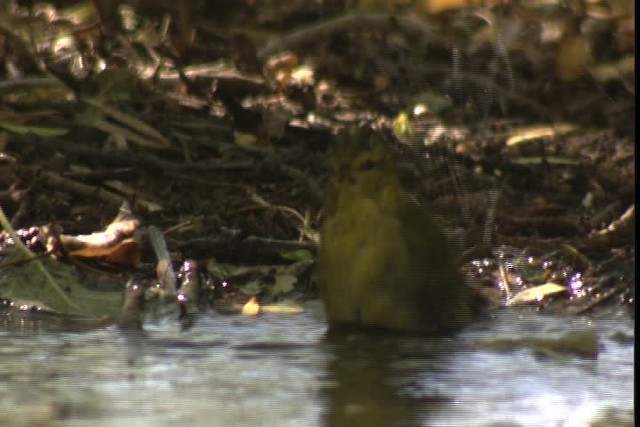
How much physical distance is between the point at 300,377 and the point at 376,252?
42 cm

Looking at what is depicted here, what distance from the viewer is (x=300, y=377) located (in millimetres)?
2508

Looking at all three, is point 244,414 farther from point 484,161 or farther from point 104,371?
point 484,161

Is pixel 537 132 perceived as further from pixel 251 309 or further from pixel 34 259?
pixel 34 259

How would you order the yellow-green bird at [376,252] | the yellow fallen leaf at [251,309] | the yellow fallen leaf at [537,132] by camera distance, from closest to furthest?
1. the yellow-green bird at [376,252]
2. the yellow fallen leaf at [251,309]
3. the yellow fallen leaf at [537,132]

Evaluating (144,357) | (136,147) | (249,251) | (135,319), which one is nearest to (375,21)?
(136,147)

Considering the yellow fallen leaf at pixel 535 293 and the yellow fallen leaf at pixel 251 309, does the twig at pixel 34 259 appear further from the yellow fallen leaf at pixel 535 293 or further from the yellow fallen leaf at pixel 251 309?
the yellow fallen leaf at pixel 535 293

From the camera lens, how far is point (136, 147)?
4082mm

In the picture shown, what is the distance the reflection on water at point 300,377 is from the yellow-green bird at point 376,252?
0.06 m

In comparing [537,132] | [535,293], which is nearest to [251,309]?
[535,293]

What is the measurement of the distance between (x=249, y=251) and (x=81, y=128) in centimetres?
80

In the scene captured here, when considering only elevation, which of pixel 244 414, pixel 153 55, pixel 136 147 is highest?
pixel 153 55

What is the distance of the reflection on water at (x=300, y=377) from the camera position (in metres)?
2.20

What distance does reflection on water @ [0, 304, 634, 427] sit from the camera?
220 cm

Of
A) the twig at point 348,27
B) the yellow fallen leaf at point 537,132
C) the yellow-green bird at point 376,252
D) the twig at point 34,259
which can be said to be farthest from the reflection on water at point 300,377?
the twig at point 348,27
